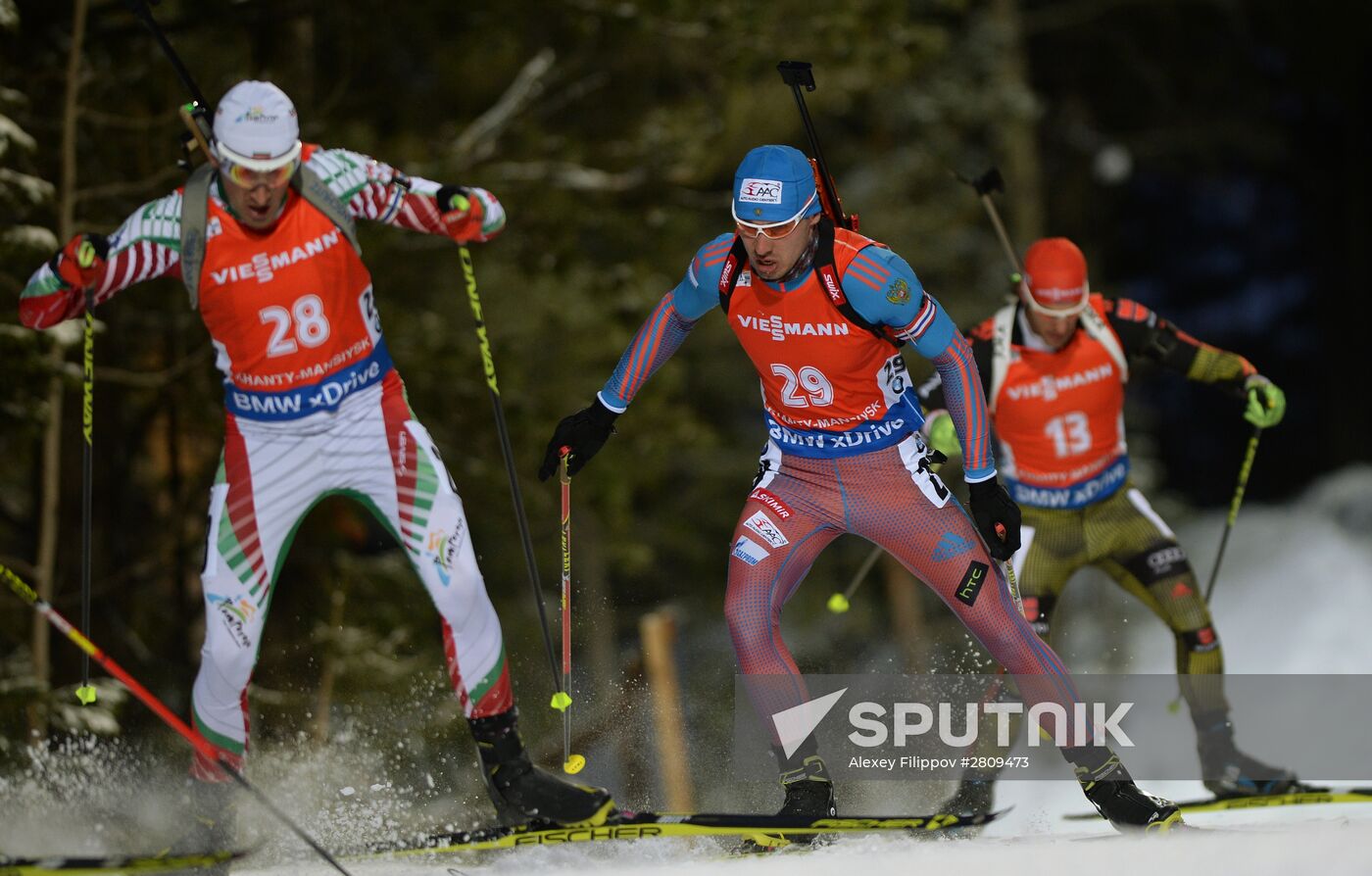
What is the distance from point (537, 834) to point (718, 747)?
2546mm

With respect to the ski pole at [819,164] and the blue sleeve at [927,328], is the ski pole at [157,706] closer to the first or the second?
the blue sleeve at [927,328]

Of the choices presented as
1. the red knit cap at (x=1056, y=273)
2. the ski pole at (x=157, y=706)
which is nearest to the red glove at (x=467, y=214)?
the ski pole at (x=157, y=706)

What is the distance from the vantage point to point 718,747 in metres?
8.79

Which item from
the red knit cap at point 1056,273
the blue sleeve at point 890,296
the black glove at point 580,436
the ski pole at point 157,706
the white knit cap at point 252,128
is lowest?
the ski pole at point 157,706

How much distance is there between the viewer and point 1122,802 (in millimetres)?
6352

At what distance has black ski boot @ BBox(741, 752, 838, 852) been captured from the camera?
21.0ft

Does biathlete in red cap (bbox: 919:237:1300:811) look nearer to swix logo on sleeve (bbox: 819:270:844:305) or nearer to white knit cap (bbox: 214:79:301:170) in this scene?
swix logo on sleeve (bbox: 819:270:844:305)

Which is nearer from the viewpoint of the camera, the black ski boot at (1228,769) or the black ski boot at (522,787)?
the black ski boot at (522,787)

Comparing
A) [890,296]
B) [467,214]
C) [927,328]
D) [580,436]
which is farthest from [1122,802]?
[467,214]

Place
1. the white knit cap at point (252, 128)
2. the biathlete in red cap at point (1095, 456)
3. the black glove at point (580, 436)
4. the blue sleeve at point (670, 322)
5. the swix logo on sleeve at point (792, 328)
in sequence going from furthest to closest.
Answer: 1. the biathlete in red cap at point (1095, 456)
2. the black glove at point (580, 436)
3. the blue sleeve at point (670, 322)
4. the swix logo on sleeve at point (792, 328)
5. the white knit cap at point (252, 128)

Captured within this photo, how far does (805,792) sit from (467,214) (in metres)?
2.57

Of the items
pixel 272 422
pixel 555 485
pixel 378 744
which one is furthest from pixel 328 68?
pixel 272 422

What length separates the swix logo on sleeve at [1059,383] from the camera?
748cm

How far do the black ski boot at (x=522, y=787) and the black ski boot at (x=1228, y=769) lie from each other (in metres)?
3.11
